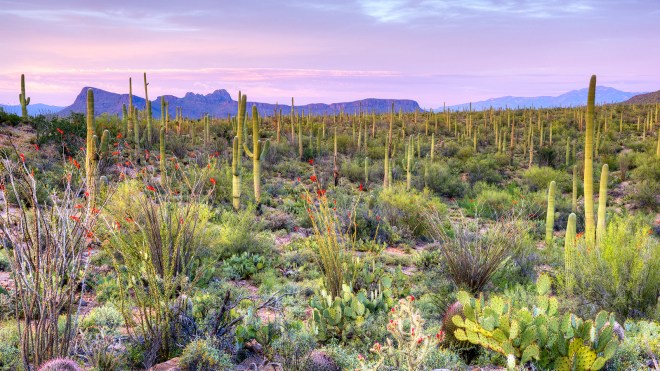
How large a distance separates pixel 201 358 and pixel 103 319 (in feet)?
5.22

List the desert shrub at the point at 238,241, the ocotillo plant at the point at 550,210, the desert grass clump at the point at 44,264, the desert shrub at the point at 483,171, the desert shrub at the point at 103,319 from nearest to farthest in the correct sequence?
the desert grass clump at the point at 44,264 → the desert shrub at the point at 103,319 → the desert shrub at the point at 238,241 → the ocotillo plant at the point at 550,210 → the desert shrub at the point at 483,171

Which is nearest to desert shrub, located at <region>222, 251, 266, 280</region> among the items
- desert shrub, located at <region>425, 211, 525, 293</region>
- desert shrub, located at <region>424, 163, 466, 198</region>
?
desert shrub, located at <region>425, 211, 525, 293</region>

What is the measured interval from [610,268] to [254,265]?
5.01m

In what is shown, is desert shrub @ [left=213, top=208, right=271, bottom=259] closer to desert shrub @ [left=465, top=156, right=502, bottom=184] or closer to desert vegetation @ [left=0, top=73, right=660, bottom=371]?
desert vegetation @ [left=0, top=73, right=660, bottom=371]

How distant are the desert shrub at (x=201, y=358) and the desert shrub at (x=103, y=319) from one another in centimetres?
125

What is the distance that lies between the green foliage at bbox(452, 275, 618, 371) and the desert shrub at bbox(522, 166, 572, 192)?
1671 cm

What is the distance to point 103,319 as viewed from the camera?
4.86 meters

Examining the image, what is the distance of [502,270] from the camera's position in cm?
730

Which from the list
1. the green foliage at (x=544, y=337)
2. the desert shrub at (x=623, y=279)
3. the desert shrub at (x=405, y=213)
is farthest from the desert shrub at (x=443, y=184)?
the green foliage at (x=544, y=337)

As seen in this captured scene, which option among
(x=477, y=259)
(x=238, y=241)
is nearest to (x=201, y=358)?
(x=477, y=259)

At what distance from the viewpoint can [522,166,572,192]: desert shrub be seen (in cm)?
1952

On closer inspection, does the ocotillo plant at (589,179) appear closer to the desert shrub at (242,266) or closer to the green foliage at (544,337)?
the green foliage at (544,337)

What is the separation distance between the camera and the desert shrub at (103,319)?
15.9 feet

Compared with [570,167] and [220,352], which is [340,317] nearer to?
[220,352]
